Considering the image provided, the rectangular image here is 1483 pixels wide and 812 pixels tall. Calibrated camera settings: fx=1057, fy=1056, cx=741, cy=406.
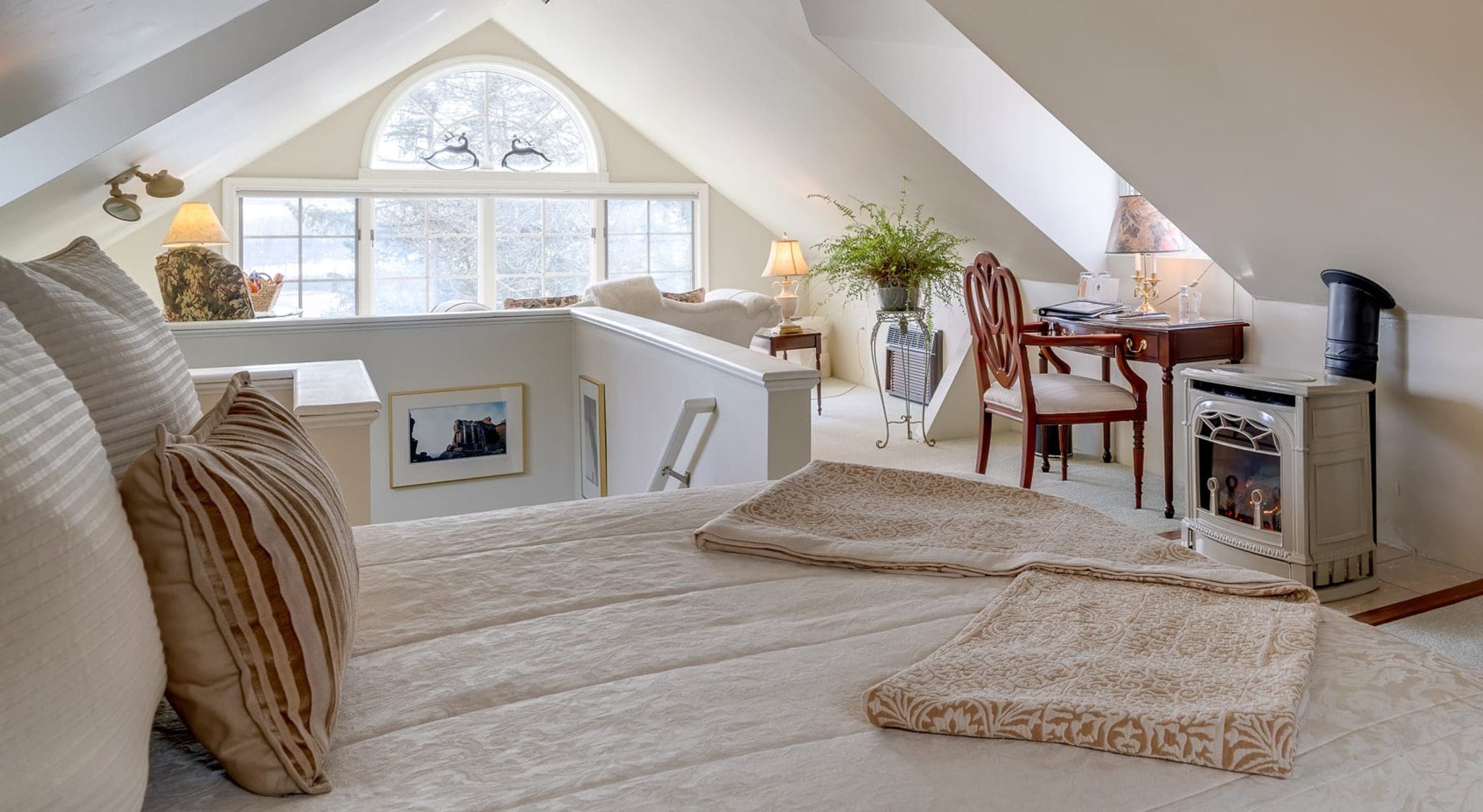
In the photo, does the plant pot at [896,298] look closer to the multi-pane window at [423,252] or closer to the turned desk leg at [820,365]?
the turned desk leg at [820,365]

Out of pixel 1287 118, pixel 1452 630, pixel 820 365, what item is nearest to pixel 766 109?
pixel 820 365

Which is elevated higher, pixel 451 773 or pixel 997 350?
pixel 997 350

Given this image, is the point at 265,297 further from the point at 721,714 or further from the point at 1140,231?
the point at 721,714

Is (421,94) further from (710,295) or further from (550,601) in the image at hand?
(550,601)

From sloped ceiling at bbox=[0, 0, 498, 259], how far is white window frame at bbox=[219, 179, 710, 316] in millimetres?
285

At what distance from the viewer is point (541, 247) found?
26.6 ft

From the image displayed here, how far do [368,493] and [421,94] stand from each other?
19.1ft

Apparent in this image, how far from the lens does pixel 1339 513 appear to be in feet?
10.4

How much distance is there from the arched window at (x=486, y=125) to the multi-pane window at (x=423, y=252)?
0.96 feet

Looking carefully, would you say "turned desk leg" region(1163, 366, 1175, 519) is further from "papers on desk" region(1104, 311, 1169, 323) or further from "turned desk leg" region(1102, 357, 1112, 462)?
"turned desk leg" region(1102, 357, 1112, 462)

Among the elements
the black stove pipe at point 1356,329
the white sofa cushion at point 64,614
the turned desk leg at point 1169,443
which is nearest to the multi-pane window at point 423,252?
the turned desk leg at point 1169,443

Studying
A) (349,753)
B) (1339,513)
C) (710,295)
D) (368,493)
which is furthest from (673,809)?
(710,295)

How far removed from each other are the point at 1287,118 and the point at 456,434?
3.13 meters

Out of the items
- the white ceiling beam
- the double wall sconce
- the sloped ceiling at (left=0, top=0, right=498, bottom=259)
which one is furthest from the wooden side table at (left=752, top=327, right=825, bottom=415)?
the white ceiling beam
